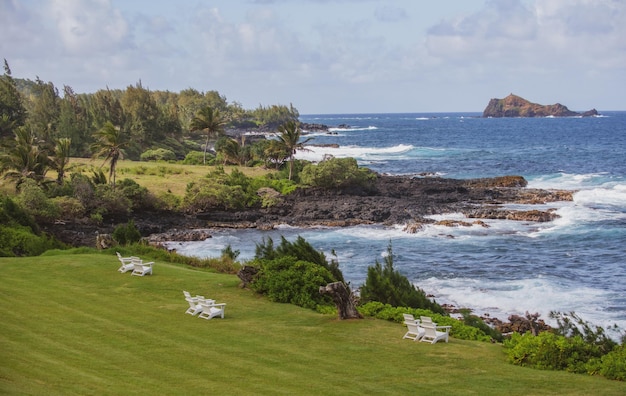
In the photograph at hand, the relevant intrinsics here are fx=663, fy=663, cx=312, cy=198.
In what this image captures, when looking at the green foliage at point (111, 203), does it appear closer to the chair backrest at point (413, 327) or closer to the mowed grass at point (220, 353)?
the mowed grass at point (220, 353)

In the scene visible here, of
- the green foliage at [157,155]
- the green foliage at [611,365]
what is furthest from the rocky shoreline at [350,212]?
the green foliage at [611,365]

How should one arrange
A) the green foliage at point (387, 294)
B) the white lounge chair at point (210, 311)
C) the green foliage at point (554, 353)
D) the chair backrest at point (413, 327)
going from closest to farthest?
the green foliage at point (554, 353)
the chair backrest at point (413, 327)
the white lounge chair at point (210, 311)
the green foliage at point (387, 294)

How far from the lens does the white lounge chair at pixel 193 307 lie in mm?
17656

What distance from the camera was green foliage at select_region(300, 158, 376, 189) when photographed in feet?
180

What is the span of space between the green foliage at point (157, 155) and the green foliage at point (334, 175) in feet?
80.8

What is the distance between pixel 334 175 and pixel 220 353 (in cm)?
4129

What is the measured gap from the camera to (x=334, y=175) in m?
55.0

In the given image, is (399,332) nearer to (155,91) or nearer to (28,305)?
(28,305)

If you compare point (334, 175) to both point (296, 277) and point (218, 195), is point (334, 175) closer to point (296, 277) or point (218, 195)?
point (218, 195)

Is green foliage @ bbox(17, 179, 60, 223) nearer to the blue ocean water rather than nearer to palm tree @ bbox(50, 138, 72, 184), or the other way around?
palm tree @ bbox(50, 138, 72, 184)

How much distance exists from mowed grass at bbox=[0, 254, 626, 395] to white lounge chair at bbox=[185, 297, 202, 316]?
10.0 inches

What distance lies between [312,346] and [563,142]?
120 metres

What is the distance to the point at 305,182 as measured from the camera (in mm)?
55906

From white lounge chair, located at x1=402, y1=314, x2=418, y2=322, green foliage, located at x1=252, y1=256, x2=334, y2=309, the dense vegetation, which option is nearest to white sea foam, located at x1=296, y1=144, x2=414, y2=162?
the dense vegetation
